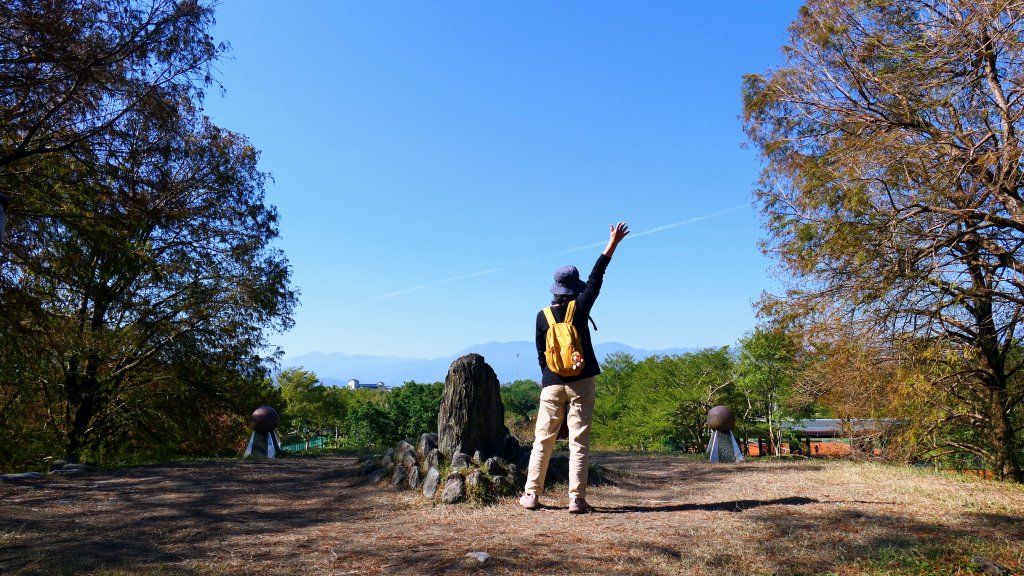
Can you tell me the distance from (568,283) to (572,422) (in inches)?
54.1

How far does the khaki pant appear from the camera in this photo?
5.69m

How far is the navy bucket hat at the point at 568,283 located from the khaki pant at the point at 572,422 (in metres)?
0.90

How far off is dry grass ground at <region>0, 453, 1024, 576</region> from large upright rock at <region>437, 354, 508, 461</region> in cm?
102

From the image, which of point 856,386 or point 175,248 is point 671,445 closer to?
point 856,386

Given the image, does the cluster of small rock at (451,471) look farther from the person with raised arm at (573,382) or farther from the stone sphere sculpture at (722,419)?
the stone sphere sculpture at (722,419)

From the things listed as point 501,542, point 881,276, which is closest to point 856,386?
point 881,276

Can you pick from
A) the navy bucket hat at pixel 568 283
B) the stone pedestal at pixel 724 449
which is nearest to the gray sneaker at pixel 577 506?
the navy bucket hat at pixel 568 283

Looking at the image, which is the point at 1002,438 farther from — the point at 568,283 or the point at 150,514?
the point at 150,514

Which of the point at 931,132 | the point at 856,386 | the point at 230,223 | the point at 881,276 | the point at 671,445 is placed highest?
the point at 230,223

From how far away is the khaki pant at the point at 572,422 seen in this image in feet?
18.7

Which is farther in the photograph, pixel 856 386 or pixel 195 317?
pixel 195 317

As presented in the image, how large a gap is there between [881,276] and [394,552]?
29.0ft

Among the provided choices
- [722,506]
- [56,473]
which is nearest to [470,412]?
[722,506]

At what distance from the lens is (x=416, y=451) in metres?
8.41
